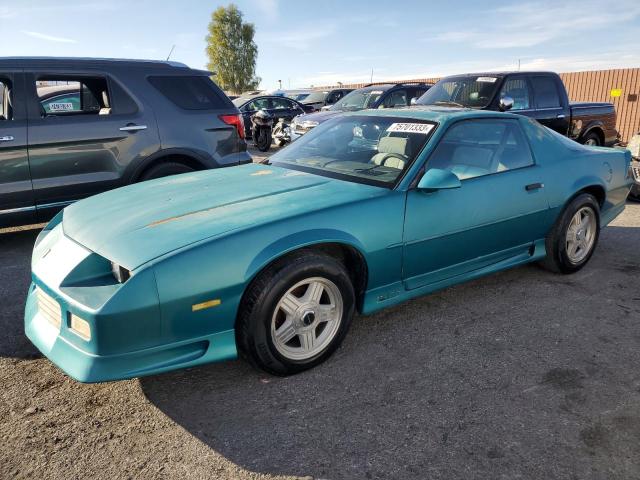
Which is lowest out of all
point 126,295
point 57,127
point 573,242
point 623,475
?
point 623,475

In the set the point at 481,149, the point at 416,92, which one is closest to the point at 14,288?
the point at 481,149

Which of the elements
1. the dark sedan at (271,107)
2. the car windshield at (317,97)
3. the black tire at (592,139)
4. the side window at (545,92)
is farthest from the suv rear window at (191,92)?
the car windshield at (317,97)

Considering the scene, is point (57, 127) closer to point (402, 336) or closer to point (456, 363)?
point (402, 336)

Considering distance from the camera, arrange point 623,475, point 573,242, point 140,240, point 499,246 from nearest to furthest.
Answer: point 623,475 → point 140,240 → point 499,246 → point 573,242

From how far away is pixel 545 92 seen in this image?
8023mm

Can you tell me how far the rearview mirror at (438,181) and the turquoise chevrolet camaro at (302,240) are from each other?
0.01 metres

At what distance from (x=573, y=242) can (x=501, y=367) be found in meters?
1.94

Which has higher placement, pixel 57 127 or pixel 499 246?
pixel 57 127

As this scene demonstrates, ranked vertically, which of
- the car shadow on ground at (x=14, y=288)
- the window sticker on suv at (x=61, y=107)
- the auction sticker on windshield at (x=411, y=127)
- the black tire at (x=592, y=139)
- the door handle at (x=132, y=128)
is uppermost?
the window sticker on suv at (x=61, y=107)

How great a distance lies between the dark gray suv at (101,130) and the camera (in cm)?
467

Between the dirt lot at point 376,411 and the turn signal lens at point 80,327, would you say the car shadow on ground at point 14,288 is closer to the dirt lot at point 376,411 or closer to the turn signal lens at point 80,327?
the dirt lot at point 376,411

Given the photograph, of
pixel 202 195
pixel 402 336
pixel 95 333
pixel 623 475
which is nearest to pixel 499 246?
pixel 402 336

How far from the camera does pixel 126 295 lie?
218 cm

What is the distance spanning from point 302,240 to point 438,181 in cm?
97
